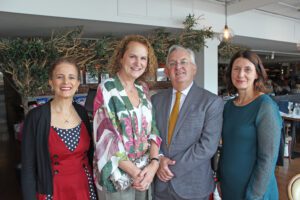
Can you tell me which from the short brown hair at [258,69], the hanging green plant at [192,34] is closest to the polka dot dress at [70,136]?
the short brown hair at [258,69]

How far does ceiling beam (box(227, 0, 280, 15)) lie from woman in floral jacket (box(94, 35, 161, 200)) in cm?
336

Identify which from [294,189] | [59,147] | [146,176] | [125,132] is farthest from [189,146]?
[59,147]

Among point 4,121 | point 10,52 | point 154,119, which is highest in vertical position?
point 10,52

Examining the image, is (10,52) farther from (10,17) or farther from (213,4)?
(213,4)

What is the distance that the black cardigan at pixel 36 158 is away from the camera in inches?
51.6

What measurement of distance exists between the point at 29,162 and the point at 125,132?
53 cm

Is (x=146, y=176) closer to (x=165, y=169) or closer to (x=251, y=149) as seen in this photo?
(x=165, y=169)

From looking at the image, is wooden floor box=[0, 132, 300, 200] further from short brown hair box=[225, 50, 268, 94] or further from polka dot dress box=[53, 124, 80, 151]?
polka dot dress box=[53, 124, 80, 151]

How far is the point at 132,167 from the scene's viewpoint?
1.37m

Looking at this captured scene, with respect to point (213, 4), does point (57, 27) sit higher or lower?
lower

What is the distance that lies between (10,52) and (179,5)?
8.85ft

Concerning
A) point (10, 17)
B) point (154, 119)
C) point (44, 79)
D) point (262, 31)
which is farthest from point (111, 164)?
point (262, 31)

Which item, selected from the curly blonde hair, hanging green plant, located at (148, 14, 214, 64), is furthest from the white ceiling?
the curly blonde hair

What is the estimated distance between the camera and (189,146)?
60.7 inches
